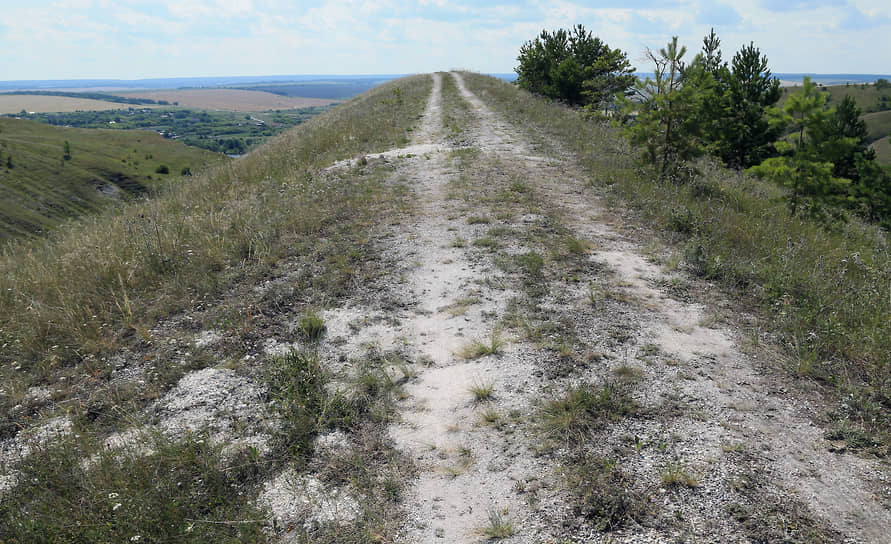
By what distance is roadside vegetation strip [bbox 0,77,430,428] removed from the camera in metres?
5.19

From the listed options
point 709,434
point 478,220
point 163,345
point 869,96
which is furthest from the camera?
point 869,96

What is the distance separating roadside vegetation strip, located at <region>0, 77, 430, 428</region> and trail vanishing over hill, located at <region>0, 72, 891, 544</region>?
0.84 feet

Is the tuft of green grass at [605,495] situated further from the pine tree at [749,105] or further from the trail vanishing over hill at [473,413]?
the pine tree at [749,105]

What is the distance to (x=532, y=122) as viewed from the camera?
1933 cm

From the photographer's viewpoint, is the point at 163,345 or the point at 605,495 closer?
the point at 605,495

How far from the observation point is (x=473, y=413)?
411 centimetres

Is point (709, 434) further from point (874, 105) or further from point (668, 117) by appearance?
point (874, 105)

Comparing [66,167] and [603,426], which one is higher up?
[66,167]

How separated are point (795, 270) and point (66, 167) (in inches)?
4773

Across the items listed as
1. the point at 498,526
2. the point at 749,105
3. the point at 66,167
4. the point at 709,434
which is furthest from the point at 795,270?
the point at 66,167

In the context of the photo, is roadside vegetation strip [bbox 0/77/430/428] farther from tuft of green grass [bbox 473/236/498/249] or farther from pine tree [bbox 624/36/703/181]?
pine tree [bbox 624/36/703/181]

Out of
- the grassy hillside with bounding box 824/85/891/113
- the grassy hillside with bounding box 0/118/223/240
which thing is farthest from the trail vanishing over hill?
the grassy hillside with bounding box 824/85/891/113

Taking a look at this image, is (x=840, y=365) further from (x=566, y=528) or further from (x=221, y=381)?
(x=221, y=381)

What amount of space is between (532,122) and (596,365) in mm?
16400
